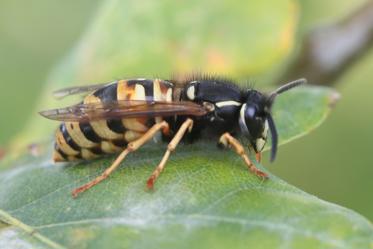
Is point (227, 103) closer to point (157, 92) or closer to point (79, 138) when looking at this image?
point (157, 92)

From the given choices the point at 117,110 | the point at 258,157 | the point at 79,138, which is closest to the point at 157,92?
the point at 117,110

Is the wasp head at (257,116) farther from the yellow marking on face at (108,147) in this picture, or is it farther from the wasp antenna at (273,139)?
the yellow marking on face at (108,147)

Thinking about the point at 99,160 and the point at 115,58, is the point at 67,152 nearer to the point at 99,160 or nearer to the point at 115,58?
the point at 99,160

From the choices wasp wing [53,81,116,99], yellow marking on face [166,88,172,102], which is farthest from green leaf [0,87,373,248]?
wasp wing [53,81,116,99]

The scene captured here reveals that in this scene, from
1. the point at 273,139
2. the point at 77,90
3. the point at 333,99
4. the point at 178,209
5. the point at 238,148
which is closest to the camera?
the point at 178,209

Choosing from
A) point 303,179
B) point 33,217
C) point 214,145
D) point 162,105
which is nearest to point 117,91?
point 162,105

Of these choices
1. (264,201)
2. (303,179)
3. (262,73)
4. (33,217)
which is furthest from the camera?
(303,179)
